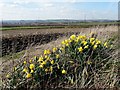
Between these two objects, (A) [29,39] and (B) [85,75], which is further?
(A) [29,39]

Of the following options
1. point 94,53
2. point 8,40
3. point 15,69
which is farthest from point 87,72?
point 8,40

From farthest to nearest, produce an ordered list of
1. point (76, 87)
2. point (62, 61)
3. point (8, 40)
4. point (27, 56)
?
1. point (8, 40)
2. point (27, 56)
3. point (62, 61)
4. point (76, 87)

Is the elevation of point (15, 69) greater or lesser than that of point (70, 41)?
lesser

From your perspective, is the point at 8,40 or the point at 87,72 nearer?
the point at 87,72

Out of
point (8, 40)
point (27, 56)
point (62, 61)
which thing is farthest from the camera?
point (8, 40)

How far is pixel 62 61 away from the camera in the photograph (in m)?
5.71

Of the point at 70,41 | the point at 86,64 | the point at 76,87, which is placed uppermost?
the point at 70,41

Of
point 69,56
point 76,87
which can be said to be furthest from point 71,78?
point 69,56

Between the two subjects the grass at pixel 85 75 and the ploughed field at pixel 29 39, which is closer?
the grass at pixel 85 75

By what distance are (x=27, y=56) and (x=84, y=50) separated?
4.64 feet

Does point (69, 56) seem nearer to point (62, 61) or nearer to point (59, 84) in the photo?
point (62, 61)

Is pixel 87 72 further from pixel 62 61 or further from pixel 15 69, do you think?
pixel 15 69

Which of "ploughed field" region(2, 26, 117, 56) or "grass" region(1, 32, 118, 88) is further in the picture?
"ploughed field" region(2, 26, 117, 56)

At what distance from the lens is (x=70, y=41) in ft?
19.7
